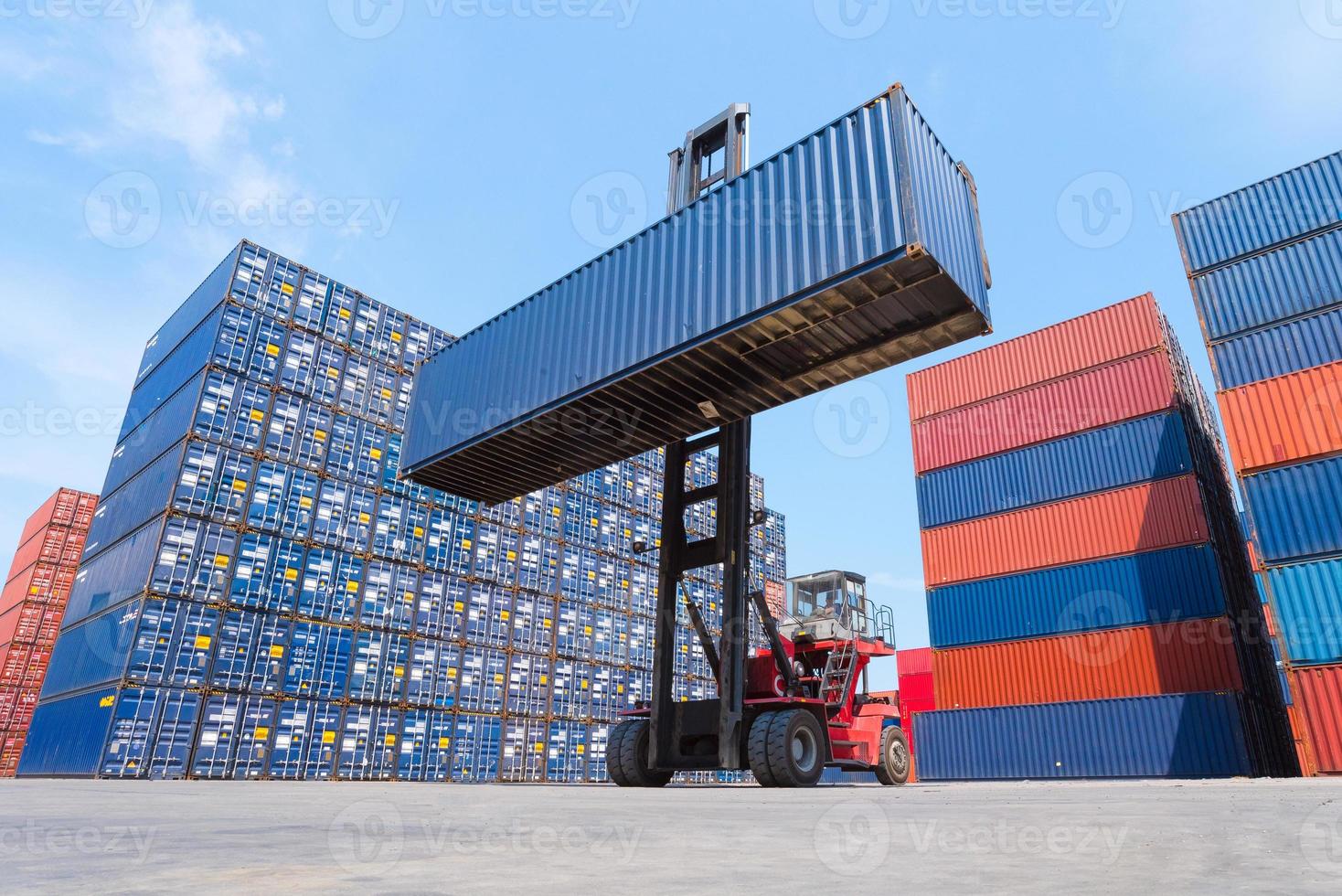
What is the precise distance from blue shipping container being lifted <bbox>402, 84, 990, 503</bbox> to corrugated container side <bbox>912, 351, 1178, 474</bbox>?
1147 cm

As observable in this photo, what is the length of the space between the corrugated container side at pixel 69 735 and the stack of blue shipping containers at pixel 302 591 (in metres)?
0.09

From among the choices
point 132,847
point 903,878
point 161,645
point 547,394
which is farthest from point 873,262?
point 161,645

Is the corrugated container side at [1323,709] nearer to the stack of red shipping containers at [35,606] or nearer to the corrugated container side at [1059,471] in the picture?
the corrugated container side at [1059,471]

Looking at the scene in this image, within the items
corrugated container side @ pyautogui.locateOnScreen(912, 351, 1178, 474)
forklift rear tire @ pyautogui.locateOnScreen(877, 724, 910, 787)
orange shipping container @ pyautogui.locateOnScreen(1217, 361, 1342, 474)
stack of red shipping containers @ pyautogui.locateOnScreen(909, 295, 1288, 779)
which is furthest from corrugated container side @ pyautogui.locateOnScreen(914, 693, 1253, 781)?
corrugated container side @ pyautogui.locateOnScreen(912, 351, 1178, 474)

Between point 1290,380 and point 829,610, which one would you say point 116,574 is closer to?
point 829,610

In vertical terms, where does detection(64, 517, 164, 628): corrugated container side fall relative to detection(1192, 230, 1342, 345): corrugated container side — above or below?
below

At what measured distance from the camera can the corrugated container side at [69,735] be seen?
53.3 ft

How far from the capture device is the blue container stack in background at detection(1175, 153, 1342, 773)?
48.1 feet

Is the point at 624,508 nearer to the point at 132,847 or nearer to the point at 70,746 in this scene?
the point at 70,746

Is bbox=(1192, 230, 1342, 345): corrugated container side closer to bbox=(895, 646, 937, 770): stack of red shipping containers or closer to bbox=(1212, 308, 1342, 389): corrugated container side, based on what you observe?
bbox=(1212, 308, 1342, 389): corrugated container side

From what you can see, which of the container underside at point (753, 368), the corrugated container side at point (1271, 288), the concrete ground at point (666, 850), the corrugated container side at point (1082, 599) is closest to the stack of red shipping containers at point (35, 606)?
the container underside at point (753, 368)

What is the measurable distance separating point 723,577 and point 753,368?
11.5ft

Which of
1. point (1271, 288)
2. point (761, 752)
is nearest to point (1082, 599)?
point (1271, 288)

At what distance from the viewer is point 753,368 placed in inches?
460
